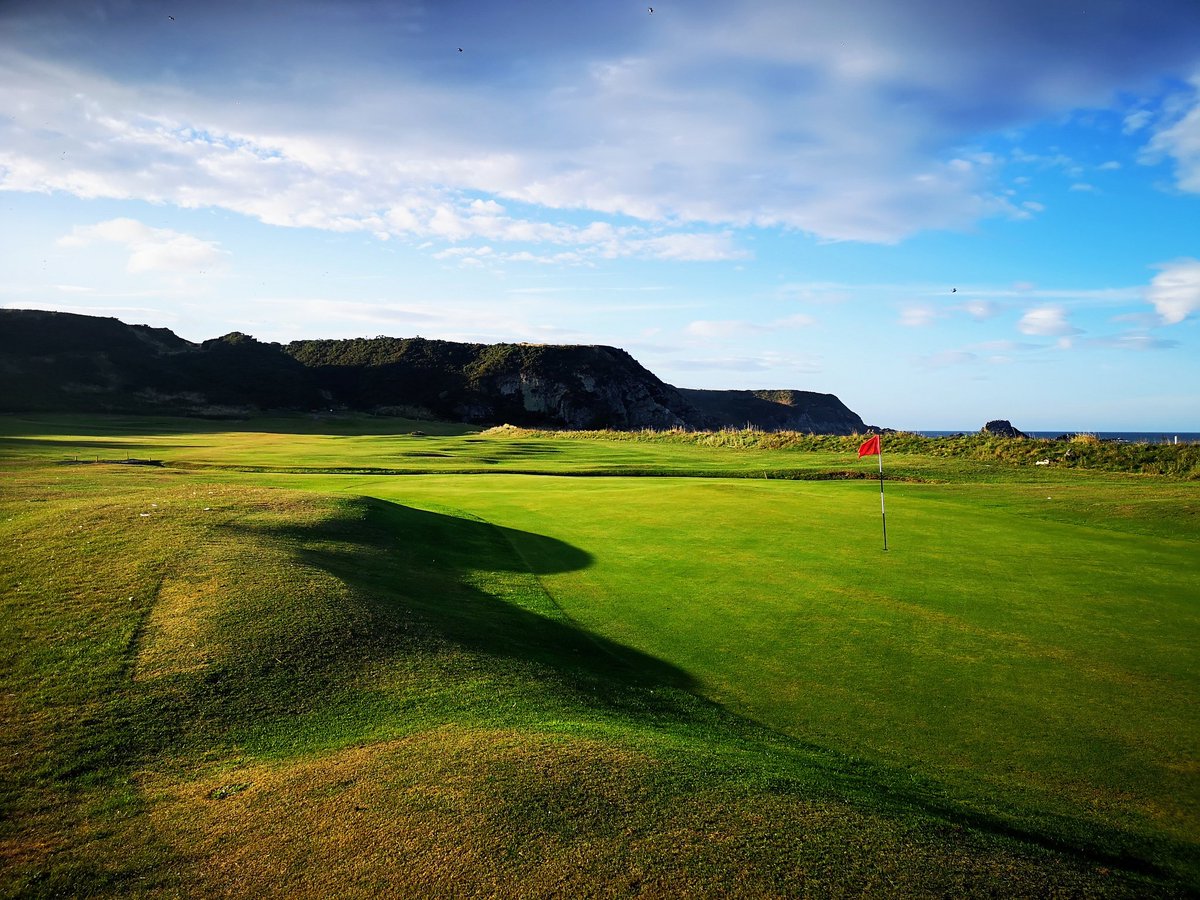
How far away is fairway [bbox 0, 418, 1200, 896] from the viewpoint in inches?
193

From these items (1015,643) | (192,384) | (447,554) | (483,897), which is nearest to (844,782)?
(483,897)

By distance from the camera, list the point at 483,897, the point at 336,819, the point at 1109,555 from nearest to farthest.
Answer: the point at 483,897 → the point at 336,819 → the point at 1109,555

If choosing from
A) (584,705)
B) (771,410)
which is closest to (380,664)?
(584,705)

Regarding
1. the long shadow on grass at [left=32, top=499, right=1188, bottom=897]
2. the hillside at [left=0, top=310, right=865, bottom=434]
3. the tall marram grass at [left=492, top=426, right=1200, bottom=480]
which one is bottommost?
the long shadow on grass at [left=32, top=499, right=1188, bottom=897]

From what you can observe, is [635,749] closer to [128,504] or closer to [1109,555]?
[128,504]

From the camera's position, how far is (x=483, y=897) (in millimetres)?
4316

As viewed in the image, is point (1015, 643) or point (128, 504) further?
point (128, 504)

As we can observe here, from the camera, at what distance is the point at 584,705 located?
318 inches

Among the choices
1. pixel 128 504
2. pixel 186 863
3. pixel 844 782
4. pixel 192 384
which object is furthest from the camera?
pixel 192 384

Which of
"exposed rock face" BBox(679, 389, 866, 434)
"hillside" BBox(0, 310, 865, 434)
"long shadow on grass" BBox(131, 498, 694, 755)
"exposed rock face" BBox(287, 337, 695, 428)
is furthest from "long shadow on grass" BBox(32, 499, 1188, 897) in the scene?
"exposed rock face" BBox(679, 389, 866, 434)

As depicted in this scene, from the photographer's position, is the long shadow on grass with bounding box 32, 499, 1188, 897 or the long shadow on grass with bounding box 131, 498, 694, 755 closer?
the long shadow on grass with bounding box 32, 499, 1188, 897

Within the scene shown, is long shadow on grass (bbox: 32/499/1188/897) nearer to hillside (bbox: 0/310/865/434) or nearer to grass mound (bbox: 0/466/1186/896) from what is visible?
grass mound (bbox: 0/466/1186/896)

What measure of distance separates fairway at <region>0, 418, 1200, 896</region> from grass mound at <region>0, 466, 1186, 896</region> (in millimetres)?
33

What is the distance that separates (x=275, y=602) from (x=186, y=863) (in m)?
5.49
